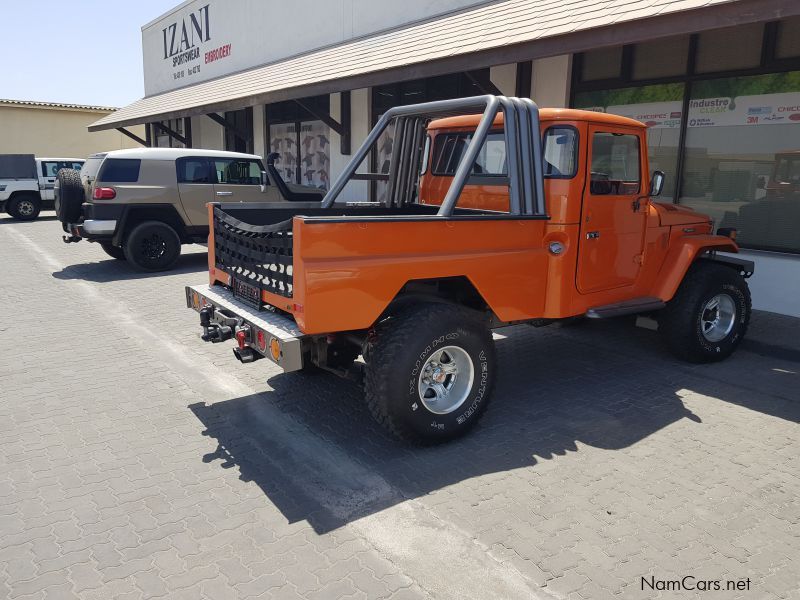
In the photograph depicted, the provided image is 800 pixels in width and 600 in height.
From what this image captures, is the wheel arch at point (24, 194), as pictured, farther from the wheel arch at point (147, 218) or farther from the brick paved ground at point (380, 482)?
the brick paved ground at point (380, 482)

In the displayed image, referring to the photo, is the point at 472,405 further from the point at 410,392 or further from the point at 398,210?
the point at 398,210

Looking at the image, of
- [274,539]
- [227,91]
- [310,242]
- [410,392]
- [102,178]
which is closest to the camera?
[274,539]

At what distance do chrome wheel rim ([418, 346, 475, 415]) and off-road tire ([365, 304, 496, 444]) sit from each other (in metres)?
0.04

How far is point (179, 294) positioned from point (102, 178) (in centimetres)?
267

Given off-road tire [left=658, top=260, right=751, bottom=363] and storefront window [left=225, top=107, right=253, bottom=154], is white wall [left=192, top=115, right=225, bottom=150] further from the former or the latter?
off-road tire [left=658, top=260, right=751, bottom=363]

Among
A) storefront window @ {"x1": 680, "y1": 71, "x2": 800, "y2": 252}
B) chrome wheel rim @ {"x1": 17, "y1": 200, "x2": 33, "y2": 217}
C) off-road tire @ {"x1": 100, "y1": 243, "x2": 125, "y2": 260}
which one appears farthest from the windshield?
storefront window @ {"x1": 680, "y1": 71, "x2": 800, "y2": 252}

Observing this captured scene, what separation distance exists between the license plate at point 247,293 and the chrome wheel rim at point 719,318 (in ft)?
13.6

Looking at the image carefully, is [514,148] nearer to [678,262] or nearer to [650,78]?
[678,262]

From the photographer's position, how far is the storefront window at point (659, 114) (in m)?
8.63

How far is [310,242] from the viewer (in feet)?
11.7

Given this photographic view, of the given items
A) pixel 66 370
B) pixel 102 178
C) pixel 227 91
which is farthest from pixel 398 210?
pixel 227 91

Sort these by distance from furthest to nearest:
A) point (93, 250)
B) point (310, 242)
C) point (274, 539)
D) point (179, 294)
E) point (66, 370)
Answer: point (93, 250)
point (179, 294)
point (66, 370)
point (310, 242)
point (274, 539)

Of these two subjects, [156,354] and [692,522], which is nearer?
[692,522]

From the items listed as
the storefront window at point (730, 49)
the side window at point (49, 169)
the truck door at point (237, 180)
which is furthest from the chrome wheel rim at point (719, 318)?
the side window at point (49, 169)
